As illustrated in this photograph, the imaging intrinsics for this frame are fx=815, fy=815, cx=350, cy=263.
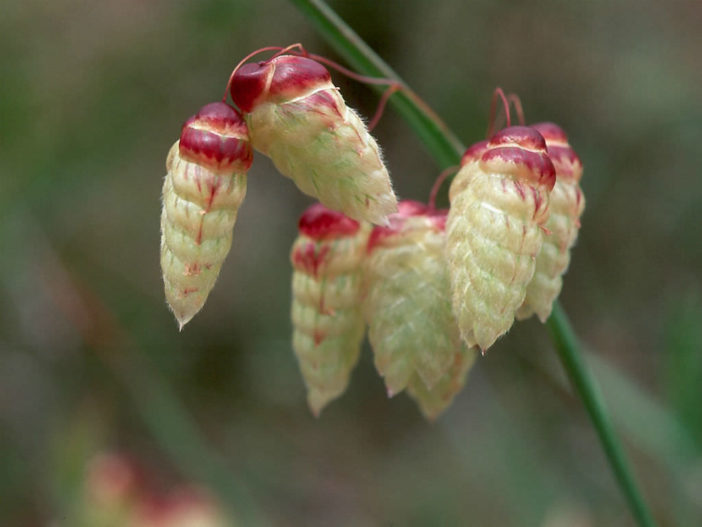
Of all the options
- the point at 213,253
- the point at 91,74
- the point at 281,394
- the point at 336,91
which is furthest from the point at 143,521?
the point at 91,74

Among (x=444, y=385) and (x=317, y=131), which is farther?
(x=444, y=385)

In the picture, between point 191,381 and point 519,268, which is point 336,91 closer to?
point 519,268

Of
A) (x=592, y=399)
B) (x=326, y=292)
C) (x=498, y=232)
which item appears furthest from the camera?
(x=592, y=399)

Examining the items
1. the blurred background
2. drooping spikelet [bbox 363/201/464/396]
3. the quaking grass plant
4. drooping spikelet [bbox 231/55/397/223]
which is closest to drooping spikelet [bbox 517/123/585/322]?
the quaking grass plant

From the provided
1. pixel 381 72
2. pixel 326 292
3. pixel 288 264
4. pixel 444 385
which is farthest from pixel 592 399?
pixel 288 264

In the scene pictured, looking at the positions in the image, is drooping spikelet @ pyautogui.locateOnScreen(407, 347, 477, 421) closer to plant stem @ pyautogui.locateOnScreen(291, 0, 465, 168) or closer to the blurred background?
plant stem @ pyautogui.locateOnScreen(291, 0, 465, 168)

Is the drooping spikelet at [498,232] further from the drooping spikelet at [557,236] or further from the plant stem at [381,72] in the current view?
the plant stem at [381,72]

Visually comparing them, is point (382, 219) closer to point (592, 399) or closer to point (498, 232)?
point (498, 232)

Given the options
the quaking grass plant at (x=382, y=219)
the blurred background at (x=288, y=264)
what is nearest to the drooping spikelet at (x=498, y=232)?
the quaking grass plant at (x=382, y=219)
